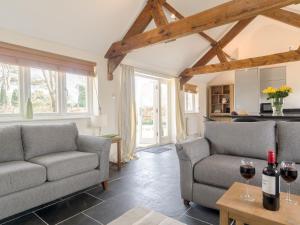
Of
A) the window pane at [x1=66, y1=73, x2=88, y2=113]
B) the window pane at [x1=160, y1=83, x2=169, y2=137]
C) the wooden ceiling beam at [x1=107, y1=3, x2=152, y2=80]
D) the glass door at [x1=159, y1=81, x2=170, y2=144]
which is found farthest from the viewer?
the window pane at [x1=160, y1=83, x2=169, y2=137]

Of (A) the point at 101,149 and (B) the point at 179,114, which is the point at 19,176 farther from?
(B) the point at 179,114

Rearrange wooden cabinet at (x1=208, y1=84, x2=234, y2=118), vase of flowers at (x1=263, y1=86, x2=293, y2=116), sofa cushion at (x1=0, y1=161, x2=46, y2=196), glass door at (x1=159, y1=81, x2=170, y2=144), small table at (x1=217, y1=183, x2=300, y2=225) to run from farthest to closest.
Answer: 1. wooden cabinet at (x1=208, y1=84, x2=234, y2=118)
2. glass door at (x1=159, y1=81, x2=170, y2=144)
3. vase of flowers at (x1=263, y1=86, x2=293, y2=116)
4. sofa cushion at (x1=0, y1=161, x2=46, y2=196)
5. small table at (x1=217, y1=183, x2=300, y2=225)

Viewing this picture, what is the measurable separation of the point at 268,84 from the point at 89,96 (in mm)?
5635

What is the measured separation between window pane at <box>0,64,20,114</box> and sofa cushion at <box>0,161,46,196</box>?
1099 mm

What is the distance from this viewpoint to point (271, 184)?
113 cm

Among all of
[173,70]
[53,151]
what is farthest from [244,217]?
[173,70]

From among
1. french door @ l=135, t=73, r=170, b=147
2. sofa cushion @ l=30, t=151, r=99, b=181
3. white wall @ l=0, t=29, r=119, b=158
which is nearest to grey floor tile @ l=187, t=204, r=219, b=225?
sofa cushion @ l=30, t=151, r=99, b=181

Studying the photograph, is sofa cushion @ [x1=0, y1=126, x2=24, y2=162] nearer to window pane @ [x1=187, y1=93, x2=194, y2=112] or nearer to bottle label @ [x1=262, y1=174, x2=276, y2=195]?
bottle label @ [x1=262, y1=174, x2=276, y2=195]

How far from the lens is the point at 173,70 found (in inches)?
239

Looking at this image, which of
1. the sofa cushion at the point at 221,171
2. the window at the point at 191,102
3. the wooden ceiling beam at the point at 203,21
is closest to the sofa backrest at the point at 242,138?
the sofa cushion at the point at 221,171

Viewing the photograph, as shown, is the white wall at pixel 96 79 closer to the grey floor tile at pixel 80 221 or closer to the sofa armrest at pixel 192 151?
the grey floor tile at pixel 80 221

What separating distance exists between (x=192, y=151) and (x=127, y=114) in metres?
2.37

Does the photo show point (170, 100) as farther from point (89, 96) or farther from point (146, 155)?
point (89, 96)

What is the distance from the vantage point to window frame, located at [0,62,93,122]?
9.70 ft
